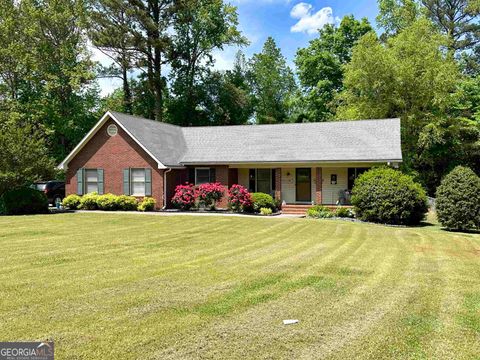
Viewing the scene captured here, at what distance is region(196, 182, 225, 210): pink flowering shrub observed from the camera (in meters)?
23.1

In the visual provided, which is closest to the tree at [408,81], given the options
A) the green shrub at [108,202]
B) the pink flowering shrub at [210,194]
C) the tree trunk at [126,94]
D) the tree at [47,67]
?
the pink flowering shrub at [210,194]

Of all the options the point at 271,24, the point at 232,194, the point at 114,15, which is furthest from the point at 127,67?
the point at 232,194

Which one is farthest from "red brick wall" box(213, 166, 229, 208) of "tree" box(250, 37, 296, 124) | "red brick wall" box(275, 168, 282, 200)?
"tree" box(250, 37, 296, 124)

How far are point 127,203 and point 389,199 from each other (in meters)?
14.5

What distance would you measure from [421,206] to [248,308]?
14668 mm

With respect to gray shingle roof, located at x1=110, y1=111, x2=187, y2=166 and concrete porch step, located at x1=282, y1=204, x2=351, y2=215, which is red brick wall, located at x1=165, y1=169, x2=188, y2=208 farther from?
concrete porch step, located at x1=282, y1=204, x2=351, y2=215

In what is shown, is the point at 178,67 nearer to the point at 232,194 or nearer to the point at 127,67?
the point at 127,67

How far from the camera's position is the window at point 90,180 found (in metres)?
25.6

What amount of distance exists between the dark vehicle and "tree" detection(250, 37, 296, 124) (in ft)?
82.5

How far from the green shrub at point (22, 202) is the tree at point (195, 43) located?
21.2 meters

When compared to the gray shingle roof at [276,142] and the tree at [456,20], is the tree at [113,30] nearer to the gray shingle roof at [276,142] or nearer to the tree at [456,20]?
the gray shingle roof at [276,142]

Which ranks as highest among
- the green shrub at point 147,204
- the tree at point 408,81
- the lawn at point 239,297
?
the tree at point 408,81

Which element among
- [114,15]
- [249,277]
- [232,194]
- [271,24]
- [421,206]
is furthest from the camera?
[114,15]

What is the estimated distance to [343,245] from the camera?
12.3 metres
